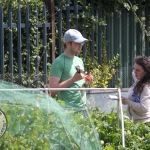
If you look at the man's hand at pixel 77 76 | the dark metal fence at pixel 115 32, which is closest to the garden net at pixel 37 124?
the man's hand at pixel 77 76

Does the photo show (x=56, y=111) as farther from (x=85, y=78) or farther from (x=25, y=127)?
(x=85, y=78)

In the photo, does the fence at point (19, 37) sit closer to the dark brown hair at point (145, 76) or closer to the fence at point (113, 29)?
the fence at point (113, 29)

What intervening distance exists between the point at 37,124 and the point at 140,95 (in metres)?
1.84

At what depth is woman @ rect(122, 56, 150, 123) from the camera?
5.71 meters

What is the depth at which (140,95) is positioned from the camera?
5762mm

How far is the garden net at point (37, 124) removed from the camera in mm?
4109

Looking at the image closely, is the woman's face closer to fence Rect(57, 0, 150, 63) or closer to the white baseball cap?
the white baseball cap

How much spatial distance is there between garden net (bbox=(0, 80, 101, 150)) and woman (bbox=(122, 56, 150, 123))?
5.02 ft

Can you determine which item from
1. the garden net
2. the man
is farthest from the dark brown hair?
the garden net

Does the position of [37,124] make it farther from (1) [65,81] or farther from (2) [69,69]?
(2) [69,69]

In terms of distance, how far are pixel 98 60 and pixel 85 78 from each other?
12.1 feet

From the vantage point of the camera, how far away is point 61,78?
224 inches

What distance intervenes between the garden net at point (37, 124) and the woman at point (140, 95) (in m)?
1.53

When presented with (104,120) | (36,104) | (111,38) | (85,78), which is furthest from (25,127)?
(111,38)
